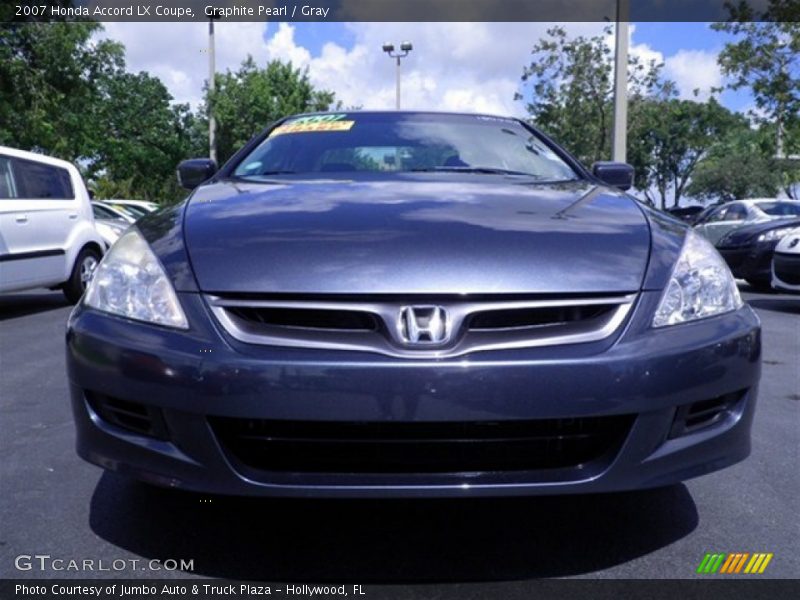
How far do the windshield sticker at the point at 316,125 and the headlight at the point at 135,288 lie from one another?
1.44 metres

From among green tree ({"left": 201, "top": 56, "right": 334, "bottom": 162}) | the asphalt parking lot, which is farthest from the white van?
green tree ({"left": 201, "top": 56, "right": 334, "bottom": 162})

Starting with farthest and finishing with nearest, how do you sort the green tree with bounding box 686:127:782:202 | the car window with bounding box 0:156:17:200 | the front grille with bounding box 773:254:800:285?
the green tree with bounding box 686:127:782:202 < the front grille with bounding box 773:254:800:285 < the car window with bounding box 0:156:17:200

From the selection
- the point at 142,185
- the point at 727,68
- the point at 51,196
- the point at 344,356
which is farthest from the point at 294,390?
the point at 142,185

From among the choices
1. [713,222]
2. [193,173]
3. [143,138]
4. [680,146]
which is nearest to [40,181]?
[193,173]

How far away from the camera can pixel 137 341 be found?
2168mm

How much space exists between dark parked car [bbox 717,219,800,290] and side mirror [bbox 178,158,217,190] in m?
7.58

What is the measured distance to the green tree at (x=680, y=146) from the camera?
41812 millimetres

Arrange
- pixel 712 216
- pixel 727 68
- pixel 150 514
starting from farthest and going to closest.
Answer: pixel 727 68 < pixel 712 216 < pixel 150 514

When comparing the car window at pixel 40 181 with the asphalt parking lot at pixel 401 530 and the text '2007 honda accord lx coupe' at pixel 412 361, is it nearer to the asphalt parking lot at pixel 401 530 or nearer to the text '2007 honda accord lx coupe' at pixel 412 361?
the asphalt parking lot at pixel 401 530

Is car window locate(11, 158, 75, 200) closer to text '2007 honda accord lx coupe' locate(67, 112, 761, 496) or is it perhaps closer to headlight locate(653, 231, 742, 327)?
text '2007 honda accord lx coupe' locate(67, 112, 761, 496)

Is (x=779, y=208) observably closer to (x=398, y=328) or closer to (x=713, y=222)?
(x=713, y=222)

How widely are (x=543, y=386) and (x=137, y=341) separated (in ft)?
3.27

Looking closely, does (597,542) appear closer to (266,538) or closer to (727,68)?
(266,538)

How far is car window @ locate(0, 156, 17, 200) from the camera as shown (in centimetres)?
764
